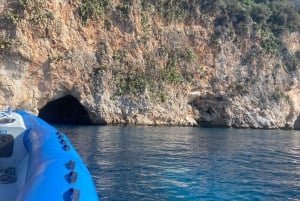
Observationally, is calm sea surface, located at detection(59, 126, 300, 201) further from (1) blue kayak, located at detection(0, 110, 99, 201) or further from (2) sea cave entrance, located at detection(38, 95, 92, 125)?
(2) sea cave entrance, located at detection(38, 95, 92, 125)

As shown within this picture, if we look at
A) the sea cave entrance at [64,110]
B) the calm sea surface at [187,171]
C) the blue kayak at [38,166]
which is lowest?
the calm sea surface at [187,171]

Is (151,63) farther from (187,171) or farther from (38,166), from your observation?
(38,166)

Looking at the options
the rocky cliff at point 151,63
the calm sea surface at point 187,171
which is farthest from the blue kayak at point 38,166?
the rocky cliff at point 151,63

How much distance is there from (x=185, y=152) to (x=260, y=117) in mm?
29956

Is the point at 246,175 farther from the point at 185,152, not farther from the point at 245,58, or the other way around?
the point at 245,58

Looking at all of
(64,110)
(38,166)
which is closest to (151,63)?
(64,110)

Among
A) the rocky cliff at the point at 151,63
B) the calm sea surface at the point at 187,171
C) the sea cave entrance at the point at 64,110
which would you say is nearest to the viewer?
the calm sea surface at the point at 187,171

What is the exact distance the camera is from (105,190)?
431 inches

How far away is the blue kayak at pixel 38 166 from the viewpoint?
450 centimetres

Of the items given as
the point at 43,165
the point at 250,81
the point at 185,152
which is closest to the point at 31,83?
the point at 185,152

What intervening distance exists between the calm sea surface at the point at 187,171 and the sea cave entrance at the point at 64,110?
20.0 meters

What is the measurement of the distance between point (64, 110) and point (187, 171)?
3139 cm

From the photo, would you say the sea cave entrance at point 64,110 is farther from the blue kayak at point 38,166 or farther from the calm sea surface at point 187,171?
the blue kayak at point 38,166

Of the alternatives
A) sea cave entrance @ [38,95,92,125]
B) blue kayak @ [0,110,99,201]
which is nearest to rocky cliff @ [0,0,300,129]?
sea cave entrance @ [38,95,92,125]
